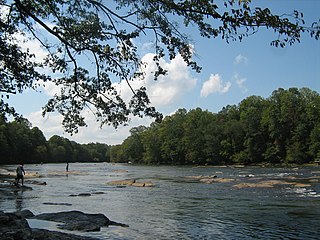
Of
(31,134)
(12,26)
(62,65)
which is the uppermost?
(31,134)

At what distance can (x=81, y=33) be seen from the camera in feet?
29.7

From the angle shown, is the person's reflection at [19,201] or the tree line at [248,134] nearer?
the person's reflection at [19,201]

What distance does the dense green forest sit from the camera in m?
103

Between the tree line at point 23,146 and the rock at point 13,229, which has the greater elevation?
the tree line at point 23,146

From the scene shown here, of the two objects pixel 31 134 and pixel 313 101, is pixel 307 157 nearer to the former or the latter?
pixel 313 101

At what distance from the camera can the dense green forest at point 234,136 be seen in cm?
10331

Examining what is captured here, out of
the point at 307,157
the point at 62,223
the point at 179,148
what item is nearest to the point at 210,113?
the point at 179,148

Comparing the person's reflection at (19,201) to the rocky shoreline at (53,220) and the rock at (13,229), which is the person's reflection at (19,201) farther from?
the rock at (13,229)

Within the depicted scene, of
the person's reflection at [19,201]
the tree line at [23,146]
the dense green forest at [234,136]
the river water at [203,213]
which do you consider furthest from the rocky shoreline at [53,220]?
the tree line at [23,146]

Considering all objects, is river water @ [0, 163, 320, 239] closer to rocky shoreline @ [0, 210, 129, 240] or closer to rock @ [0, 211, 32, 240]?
rocky shoreline @ [0, 210, 129, 240]

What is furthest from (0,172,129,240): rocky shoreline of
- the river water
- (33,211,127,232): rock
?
the river water

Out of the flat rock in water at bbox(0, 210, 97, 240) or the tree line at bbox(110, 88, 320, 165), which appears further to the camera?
the tree line at bbox(110, 88, 320, 165)

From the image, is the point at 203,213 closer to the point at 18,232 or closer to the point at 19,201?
the point at 19,201

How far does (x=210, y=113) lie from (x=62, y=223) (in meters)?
130
